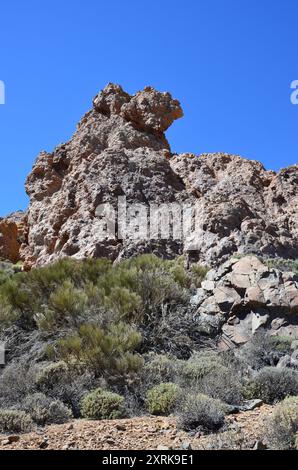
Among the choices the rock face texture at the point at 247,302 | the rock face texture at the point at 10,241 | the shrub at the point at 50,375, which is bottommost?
the shrub at the point at 50,375

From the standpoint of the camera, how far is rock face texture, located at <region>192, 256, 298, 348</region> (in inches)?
371

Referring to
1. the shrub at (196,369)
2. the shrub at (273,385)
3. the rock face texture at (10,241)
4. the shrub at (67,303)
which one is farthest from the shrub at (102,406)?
the rock face texture at (10,241)

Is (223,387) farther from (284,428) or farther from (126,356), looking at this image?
(284,428)

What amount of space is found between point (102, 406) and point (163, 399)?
797mm

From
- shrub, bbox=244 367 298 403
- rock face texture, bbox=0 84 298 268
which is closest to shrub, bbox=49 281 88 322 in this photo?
rock face texture, bbox=0 84 298 268

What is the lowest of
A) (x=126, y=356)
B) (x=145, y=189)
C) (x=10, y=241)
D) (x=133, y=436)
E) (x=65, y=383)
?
(x=133, y=436)

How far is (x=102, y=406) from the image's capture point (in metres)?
6.54

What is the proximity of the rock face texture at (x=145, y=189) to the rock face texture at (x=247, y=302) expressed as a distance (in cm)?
194

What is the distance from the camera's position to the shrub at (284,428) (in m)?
5.03

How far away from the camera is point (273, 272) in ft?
33.7

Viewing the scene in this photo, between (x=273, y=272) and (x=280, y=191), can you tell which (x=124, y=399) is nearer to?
(x=273, y=272)

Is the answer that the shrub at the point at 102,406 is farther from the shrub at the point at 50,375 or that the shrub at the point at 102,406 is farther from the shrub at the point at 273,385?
the shrub at the point at 273,385

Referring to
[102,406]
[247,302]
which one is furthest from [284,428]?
[247,302]

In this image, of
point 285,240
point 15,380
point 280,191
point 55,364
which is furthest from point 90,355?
point 280,191
